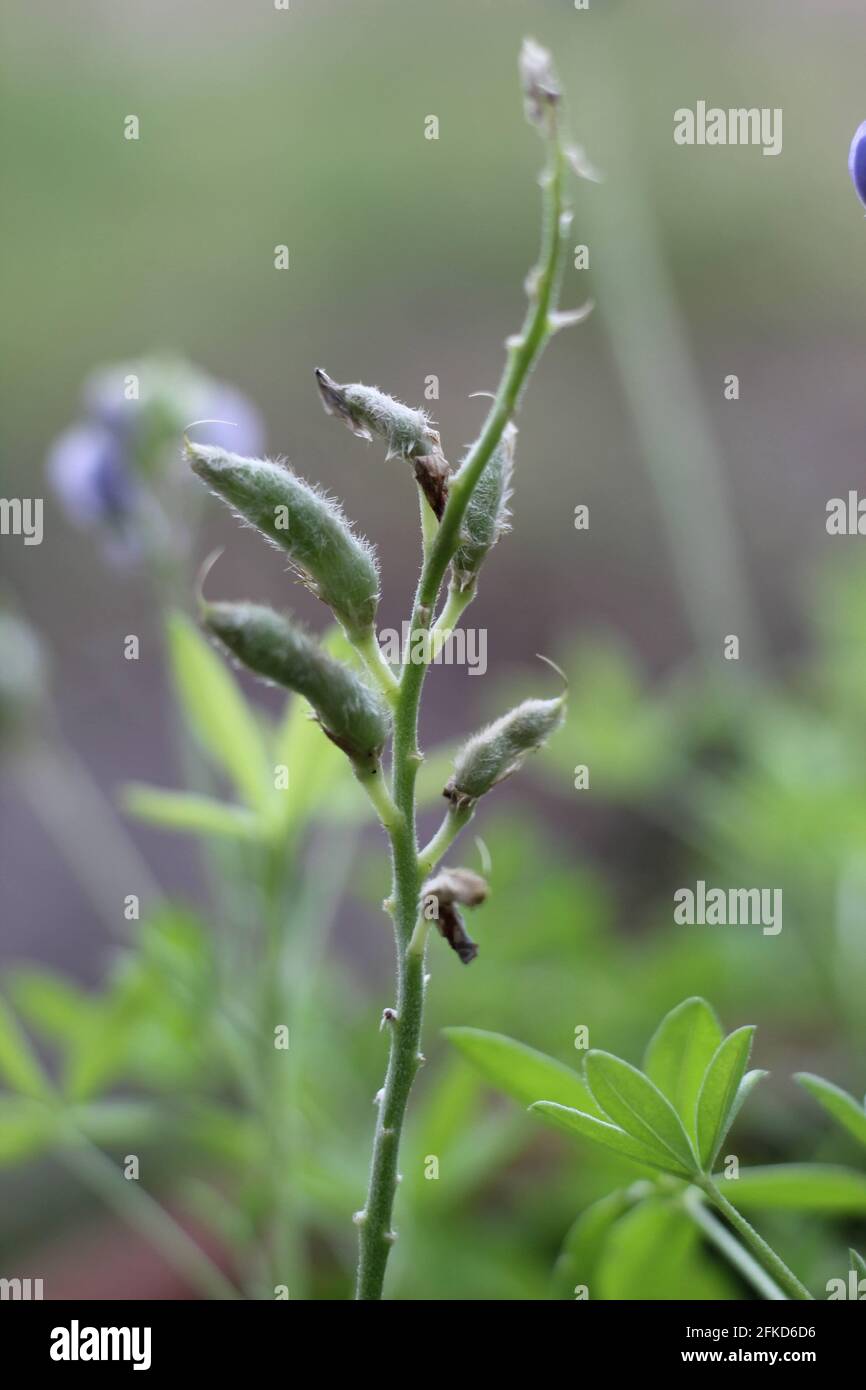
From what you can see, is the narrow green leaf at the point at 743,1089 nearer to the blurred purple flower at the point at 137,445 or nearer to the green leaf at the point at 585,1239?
the green leaf at the point at 585,1239

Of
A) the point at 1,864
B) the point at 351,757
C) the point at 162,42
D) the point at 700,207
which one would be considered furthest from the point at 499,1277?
the point at 162,42

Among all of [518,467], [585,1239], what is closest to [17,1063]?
[585,1239]

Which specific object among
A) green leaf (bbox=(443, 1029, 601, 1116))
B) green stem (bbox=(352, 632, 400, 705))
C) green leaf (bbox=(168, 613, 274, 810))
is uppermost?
green leaf (bbox=(168, 613, 274, 810))

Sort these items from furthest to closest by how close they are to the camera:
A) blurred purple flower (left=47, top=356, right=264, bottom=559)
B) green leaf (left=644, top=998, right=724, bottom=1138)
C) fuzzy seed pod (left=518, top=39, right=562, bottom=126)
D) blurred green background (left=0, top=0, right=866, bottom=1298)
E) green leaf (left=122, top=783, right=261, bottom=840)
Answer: blurred green background (left=0, top=0, right=866, bottom=1298) → blurred purple flower (left=47, top=356, right=264, bottom=559) → green leaf (left=122, top=783, right=261, bottom=840) → green leaf (left=644, top=998, right=724, bottom=1138) → fuzzy seed pod (left=518, top=39, right=562, bottom=126)

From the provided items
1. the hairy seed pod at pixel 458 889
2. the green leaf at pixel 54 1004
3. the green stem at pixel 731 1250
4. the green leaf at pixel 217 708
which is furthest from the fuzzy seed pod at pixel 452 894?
the green leaf at pixel 54 1004

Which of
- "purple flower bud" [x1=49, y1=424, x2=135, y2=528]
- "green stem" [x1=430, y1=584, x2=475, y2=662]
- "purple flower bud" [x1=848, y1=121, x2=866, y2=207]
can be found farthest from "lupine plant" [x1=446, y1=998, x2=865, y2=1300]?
"purple flower bud" [x1=49, y1=424, x2=135, y2=528]

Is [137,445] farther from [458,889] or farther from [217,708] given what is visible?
[458,889]

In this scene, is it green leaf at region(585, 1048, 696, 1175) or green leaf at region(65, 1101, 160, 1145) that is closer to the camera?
green leaf at region(585, 1048, 696, 1175)

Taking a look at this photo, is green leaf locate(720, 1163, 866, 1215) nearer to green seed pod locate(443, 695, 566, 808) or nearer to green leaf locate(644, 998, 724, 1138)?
green leaf locate(644, 998, 724, 1138)
